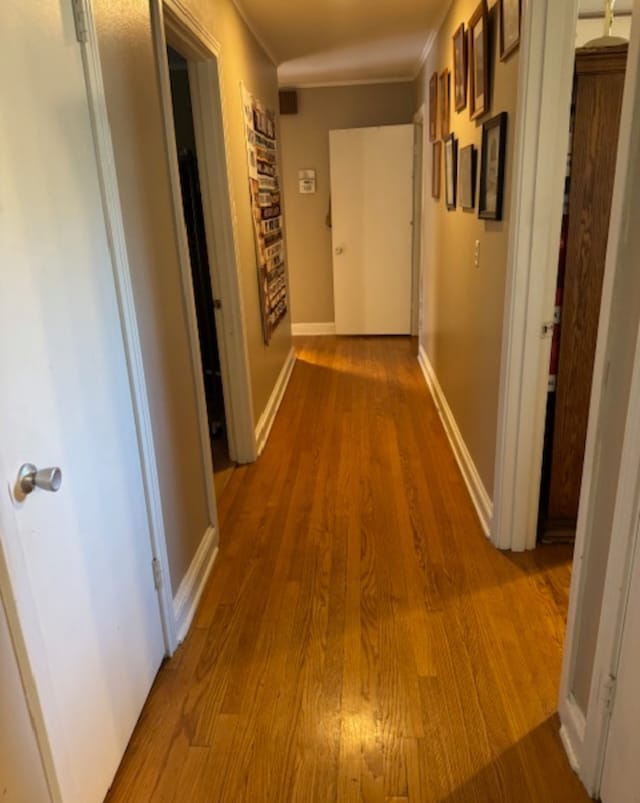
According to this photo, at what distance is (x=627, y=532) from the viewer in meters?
1.13

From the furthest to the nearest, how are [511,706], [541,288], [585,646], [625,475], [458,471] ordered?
[458,471] → [541,288] → [511,706] → [585,646] → [625,475]

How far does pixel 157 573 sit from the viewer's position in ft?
5.59

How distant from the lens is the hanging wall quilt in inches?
129

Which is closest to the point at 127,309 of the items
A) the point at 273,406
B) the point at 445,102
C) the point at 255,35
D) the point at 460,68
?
the point at 460,68

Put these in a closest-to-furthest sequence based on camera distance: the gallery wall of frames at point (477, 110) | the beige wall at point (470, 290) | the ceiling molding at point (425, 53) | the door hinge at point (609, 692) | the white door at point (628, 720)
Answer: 1. the white door at point (628, 720)
2. the door hinge at point (609, 692)
3. the gallery wall of frames at point (477, 110)
4. the beige wall at point (470, 290)
5. the ceiling molding at point (425, 53)

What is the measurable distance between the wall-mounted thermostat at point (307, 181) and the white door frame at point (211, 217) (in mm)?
3073

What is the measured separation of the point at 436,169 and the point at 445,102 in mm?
485

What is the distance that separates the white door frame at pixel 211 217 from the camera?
6.23ft

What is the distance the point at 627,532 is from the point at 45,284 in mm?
1266

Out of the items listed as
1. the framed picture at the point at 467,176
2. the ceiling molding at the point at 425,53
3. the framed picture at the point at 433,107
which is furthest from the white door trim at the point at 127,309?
the ceiling molding at the point at 425,53

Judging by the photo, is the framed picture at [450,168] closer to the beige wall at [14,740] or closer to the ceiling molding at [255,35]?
the ceiling molding at [255,35]

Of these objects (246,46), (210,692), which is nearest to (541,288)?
(210,692)

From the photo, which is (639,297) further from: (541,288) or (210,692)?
(210,692)

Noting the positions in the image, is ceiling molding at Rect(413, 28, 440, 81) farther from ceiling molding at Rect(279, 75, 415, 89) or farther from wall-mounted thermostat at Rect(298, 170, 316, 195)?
wall-mounted thermostat at Rect(298, 170, 316, 195)
